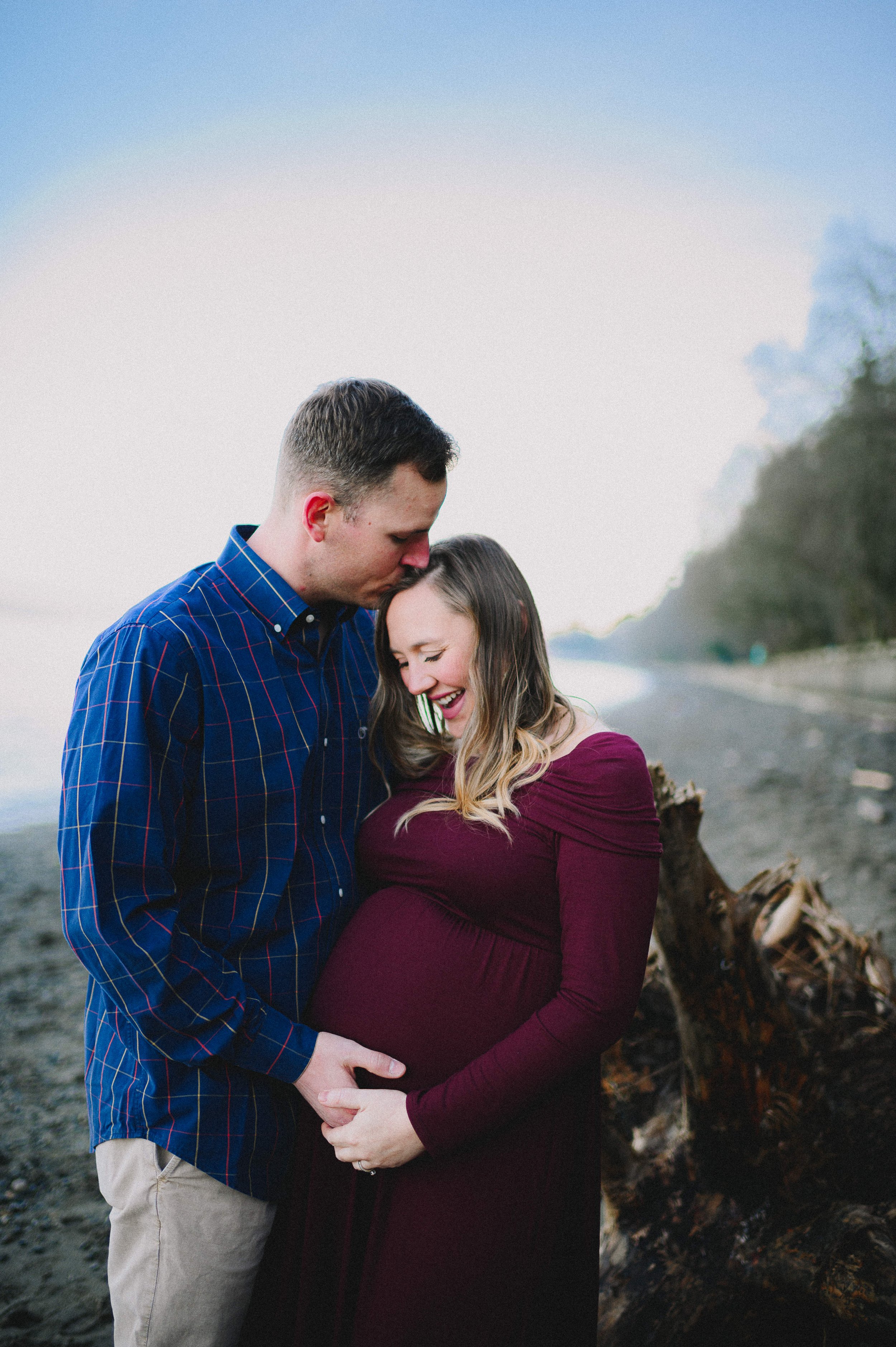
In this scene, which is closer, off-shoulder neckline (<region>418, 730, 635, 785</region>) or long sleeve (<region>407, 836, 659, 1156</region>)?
long sleeve (<region>407, 836, 659, 1156</region>)

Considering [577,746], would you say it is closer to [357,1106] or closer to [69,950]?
[357,1106]

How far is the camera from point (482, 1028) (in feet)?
5.61

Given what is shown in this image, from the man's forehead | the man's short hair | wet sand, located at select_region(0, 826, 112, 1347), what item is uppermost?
the man's short hair

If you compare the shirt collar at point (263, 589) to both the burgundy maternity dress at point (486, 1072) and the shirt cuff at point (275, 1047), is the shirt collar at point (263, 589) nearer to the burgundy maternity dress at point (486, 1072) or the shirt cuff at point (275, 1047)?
the burgundy maternity dress at point (486, 1072)

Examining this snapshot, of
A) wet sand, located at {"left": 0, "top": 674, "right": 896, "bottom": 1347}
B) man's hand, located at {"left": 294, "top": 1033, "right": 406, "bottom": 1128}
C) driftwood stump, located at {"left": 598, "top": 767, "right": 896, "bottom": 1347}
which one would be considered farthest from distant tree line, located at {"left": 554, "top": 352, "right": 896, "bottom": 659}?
man's hand, located at {"left": 294, "top": 1033, "right": 406, "bottom": 1128}

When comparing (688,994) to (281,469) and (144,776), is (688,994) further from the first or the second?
(281,469)

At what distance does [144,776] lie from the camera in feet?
5.13

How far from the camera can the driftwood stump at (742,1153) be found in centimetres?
219

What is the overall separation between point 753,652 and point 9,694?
4642cm

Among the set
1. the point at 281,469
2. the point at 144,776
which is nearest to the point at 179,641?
the point at 144,776

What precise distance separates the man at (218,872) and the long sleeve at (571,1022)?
0.20 m

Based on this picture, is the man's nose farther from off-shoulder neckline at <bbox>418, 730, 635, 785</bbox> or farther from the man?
off-shoulder neckline at <bbox>418, 730, 635, 785</bbox>

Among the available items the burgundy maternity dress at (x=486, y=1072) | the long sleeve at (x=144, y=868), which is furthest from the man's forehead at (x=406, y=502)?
the burgundy maternity dress at (x=486, y=1072)

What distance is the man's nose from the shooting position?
208cm
